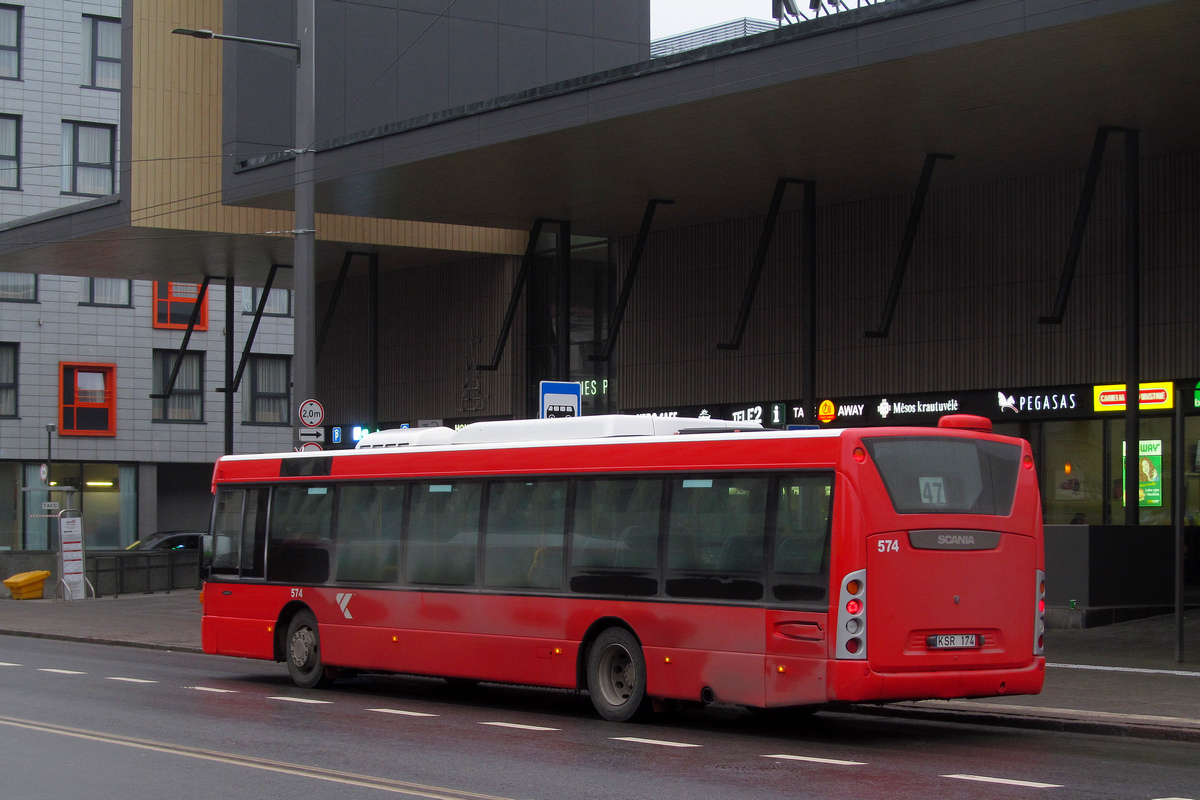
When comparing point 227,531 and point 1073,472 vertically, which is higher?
point 1073,472

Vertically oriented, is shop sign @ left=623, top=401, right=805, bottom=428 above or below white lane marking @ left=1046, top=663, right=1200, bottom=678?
above

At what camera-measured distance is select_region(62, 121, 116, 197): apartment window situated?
54.8 metres

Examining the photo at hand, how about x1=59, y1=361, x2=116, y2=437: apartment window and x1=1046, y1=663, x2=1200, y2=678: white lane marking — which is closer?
x1=1046, y1=663, x2=1200, y2=678: white lane marking

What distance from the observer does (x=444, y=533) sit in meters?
15.4

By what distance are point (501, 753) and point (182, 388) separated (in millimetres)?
49525

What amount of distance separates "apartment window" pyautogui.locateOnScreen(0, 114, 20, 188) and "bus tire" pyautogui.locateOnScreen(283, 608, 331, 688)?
41232 mm

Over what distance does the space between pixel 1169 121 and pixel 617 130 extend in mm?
8031

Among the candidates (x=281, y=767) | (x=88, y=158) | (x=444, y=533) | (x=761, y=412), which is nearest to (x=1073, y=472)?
(x=761, y=412)

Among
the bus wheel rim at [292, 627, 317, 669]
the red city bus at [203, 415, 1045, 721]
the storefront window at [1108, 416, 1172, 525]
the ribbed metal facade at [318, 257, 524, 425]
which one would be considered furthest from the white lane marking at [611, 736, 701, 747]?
the ribbed metal facade at [318, 257, 524, 425]

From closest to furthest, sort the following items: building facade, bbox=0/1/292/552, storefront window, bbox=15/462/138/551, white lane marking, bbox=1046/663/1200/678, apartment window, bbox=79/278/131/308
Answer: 1. white lane marking, bbox=1046/663/1200/678
2. building facade, bbox=0/1/292/552
3. storefront window, bbox=15/462/138/551
4. apartment window, bbox=79/278/131/308

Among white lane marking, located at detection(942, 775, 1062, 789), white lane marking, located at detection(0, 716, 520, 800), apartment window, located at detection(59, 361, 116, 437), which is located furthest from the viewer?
apartment window, located at detection(59, 361, 116, 437)

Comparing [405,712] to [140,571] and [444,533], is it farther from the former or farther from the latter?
[140,571]

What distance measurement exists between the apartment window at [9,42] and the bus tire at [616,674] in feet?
153

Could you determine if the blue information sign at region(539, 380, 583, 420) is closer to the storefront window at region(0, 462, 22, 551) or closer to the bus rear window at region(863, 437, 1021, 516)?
the bus rear window at region(863, 437, 1021, 516)
